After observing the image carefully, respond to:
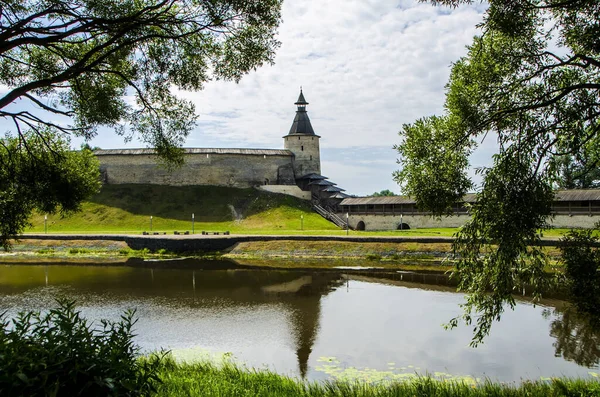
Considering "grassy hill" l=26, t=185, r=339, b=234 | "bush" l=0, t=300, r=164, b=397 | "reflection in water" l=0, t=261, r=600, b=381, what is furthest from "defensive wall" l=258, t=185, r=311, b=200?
"bush" l=0, t=300, r=164, b=397

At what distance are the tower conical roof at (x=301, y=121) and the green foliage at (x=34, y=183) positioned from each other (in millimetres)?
43959

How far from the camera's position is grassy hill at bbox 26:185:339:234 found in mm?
38406

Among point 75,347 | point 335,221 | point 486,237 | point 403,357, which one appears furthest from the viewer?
point 335,221

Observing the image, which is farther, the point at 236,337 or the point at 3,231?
the point at 236,337

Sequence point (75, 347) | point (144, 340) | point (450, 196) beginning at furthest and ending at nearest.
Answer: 1. point (144, 340)
2. point (450, 196)
3. point (75, 347)

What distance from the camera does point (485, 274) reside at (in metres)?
6.25

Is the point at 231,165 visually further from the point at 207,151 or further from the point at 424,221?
the point at 424,221

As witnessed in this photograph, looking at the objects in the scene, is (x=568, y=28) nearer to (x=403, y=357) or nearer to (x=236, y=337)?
(x=403, y=357)

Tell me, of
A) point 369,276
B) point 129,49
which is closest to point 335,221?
point 369,276

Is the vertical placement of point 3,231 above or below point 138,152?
below

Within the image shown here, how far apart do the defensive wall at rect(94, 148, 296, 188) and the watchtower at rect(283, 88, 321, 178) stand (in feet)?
4.06

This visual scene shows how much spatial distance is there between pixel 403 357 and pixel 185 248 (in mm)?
20099

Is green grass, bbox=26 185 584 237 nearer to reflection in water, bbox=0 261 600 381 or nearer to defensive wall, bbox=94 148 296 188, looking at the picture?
defensive wall, bbox=94 148 296 188

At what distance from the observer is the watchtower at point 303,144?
2089 inches
